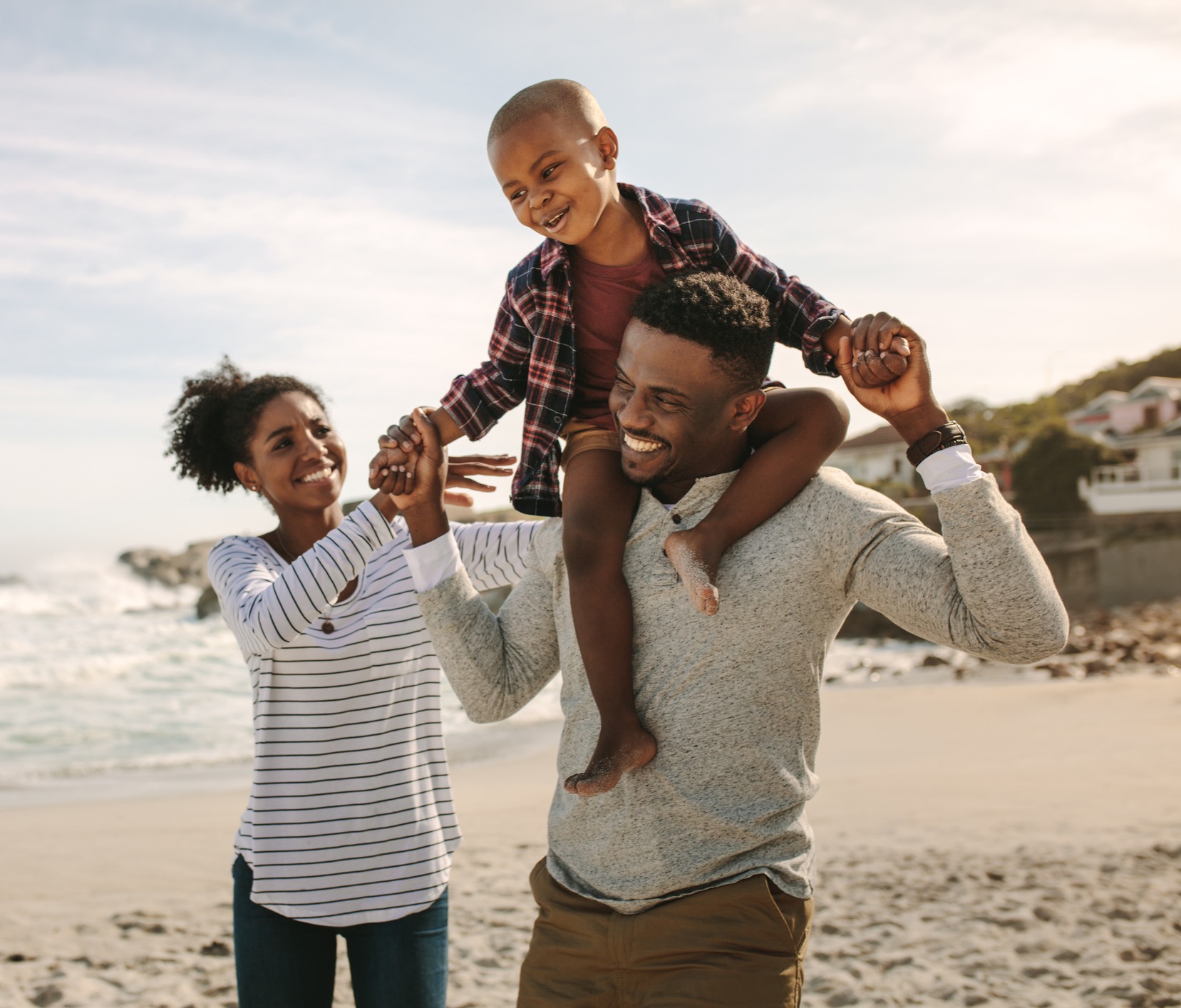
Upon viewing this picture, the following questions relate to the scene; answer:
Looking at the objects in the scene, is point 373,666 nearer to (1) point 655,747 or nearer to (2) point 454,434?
(2) point 454,434

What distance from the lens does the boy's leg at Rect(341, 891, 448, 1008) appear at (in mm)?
2502

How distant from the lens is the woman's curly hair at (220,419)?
315 centimetres

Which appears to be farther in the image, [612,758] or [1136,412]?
[1136,412]

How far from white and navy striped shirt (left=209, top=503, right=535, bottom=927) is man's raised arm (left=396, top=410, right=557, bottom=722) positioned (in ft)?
1.14

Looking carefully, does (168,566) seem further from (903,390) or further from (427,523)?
(903,390)

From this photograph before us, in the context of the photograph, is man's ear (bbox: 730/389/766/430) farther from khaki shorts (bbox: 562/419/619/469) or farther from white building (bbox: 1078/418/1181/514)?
white building (bbox: 1078/418/1181/514)

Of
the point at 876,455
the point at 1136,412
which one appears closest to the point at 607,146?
the point at 876,455

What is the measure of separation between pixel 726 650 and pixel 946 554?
16.7 inches

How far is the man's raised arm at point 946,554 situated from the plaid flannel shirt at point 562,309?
1.04ft

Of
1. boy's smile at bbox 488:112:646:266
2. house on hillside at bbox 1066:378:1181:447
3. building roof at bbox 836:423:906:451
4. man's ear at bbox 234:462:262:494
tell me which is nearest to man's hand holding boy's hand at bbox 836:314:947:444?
boy's smile at bbox 488:112:646:266

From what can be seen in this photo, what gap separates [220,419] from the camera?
3.35 meters

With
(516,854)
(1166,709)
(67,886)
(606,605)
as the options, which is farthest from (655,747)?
(1166,709)

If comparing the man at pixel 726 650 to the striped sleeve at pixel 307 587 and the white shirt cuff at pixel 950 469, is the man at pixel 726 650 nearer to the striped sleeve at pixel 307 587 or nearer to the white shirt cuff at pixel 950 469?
the white shirt cuff at pixel 950 469

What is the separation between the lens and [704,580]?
6.03 feet
